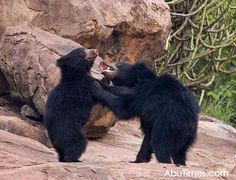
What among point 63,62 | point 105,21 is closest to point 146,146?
point 63,62

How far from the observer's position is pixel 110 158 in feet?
22.0

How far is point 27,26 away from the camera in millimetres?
8016

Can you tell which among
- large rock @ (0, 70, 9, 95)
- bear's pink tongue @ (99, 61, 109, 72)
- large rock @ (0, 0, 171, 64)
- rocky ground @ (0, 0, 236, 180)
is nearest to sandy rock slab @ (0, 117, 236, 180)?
rocky ground @ (0, 0, 236, 180)

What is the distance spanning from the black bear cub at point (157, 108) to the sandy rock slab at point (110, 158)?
0.23 meters

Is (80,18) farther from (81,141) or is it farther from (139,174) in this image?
(139,174)

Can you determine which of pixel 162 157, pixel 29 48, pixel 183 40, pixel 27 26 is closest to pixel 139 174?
pixel 162 157

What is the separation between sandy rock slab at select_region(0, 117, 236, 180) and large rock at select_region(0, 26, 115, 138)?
13.9 inches

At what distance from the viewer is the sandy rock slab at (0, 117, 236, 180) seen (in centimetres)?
470

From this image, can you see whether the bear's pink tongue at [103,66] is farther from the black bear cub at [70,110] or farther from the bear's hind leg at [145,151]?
the bear's hind leg at [145,151]

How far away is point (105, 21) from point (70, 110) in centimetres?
262

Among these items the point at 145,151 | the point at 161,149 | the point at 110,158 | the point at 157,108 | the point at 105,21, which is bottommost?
the point at 110,158

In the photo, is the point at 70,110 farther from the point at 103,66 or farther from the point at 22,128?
the point at 22,128

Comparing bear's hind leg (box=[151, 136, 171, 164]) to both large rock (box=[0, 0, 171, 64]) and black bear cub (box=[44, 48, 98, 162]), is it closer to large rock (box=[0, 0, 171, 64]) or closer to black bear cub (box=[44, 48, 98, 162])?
black bear cub (box=[44, 48, 98, 162])

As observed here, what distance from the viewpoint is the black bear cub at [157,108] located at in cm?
554
